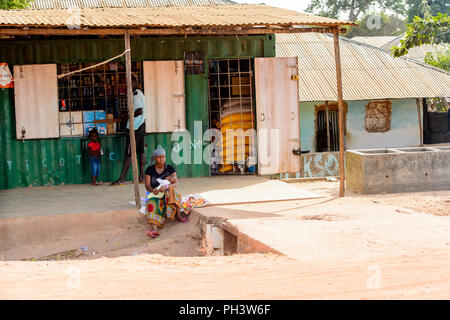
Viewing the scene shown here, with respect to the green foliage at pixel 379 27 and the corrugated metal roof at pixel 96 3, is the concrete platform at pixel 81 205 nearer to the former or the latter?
the corrugated metal roof at pixel 96 3

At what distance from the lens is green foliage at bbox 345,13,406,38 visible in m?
39.7

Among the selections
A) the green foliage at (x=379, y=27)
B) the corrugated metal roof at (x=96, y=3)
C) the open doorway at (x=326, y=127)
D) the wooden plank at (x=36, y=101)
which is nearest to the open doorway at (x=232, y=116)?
the wooden plank at (x=36, y=101)

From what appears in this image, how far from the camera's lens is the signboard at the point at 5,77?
10406 millimetres

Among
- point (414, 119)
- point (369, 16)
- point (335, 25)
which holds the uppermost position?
point (369, 16)

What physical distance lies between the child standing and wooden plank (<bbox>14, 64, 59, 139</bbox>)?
0.66 m

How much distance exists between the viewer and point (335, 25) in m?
9.31

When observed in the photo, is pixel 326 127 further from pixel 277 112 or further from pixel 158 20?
pixel 158 20

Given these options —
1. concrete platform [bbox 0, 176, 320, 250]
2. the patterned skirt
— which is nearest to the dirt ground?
the patterned skirt

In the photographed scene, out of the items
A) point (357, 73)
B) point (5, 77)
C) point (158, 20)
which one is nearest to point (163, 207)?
point (158, 20)

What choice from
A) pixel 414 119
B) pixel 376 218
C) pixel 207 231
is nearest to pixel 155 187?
pixel 207 231

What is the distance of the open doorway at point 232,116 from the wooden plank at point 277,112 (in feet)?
2.46
